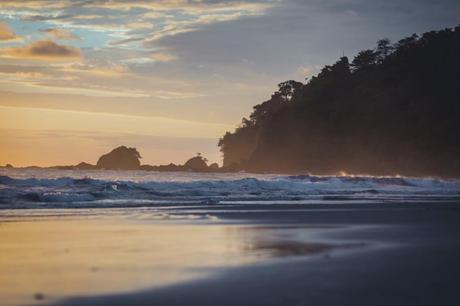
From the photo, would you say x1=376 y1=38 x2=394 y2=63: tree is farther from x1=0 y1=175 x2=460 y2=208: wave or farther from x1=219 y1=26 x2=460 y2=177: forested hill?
x1=0 y1=175 x2=460 y2=208: wave

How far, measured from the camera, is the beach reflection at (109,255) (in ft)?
19.5

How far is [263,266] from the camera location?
23.0 ft

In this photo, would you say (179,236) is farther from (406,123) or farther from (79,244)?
(406,123)

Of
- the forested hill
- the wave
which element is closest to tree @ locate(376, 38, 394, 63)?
the forested hill

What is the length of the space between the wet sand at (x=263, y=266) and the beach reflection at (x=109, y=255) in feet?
0.05

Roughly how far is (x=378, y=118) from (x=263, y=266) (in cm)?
8285

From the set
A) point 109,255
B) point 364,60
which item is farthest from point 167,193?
point 364,60

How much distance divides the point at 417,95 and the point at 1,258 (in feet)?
271

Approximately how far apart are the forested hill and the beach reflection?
6388 cm

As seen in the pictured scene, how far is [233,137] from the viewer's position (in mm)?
155250

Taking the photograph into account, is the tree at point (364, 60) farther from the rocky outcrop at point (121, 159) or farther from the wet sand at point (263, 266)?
the wet sand at point (263, 266)

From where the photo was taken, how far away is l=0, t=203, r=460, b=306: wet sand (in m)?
5.43

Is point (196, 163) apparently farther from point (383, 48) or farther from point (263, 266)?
point (263, 266)

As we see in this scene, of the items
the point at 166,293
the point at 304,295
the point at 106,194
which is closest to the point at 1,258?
the point at 166,293
